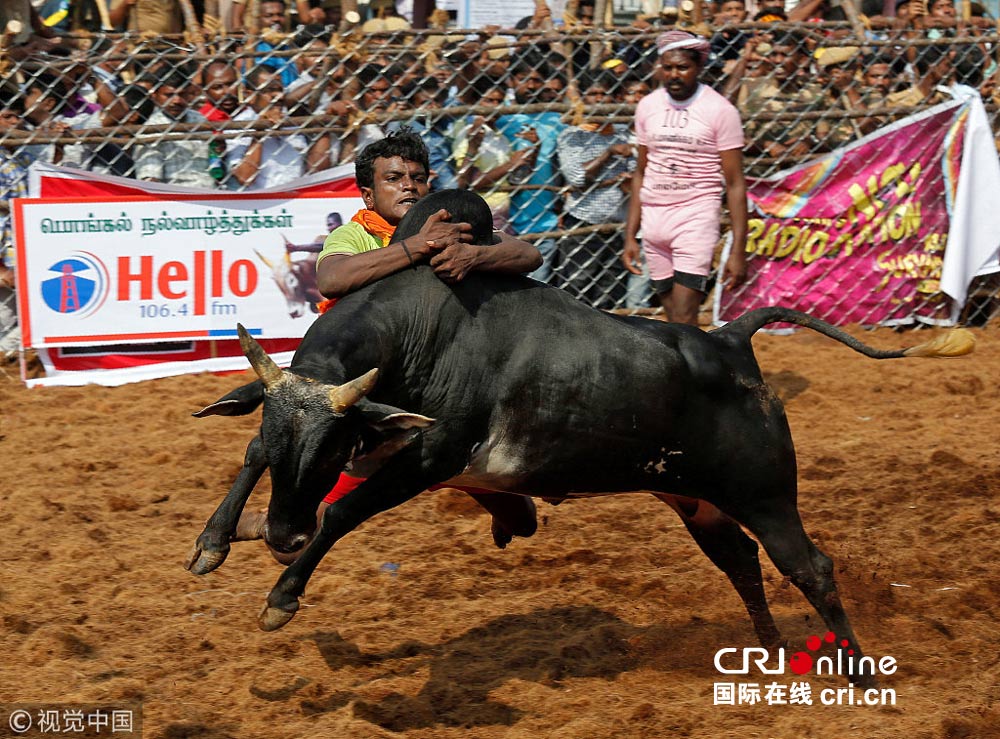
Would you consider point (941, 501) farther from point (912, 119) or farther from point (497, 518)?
point (912, 119)

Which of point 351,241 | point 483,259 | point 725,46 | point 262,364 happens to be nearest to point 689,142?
point 725,46

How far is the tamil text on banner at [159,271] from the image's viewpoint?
8086mm

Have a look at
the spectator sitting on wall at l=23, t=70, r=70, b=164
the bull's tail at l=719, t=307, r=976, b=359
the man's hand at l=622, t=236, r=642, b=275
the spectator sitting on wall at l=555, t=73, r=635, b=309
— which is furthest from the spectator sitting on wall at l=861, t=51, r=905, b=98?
the spectator sitting on wall at l=23, t=70, r=70, b=164

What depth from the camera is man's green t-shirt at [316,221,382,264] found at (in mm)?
4160

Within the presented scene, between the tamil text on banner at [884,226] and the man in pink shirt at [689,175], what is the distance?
190 cm

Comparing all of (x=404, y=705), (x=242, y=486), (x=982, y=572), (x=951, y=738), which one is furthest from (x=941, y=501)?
(x=242, y=486)

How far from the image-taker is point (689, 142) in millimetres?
7332

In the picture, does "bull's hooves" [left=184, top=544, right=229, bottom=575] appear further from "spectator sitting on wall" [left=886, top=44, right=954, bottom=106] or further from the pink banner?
"spectator sitting on wall" [left=886, top=44, right=954, bottom=106]

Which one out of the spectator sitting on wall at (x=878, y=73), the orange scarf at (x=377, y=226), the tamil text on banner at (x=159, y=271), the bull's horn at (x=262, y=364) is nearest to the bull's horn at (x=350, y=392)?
the bull's horn at (x=262, y=364)

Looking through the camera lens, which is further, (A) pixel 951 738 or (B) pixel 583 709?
(B) pixel 583 709

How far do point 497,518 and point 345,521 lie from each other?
931 millimetres

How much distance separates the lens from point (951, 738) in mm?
3920

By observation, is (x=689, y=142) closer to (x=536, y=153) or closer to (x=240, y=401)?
(x=536, y=153)

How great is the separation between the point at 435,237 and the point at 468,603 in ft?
6.27
